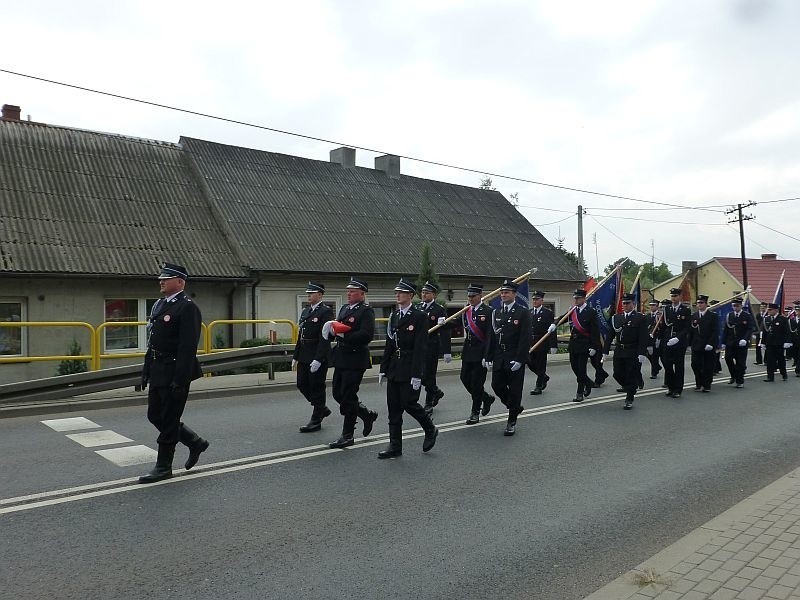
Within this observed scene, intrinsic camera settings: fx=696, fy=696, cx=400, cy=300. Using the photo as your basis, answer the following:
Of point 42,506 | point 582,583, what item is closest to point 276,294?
point 42,506

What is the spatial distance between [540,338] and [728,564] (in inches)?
365

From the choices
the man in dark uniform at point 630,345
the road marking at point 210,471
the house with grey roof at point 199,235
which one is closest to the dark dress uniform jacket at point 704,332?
the man in dark uniform at point 630,345

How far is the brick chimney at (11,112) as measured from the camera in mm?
21266

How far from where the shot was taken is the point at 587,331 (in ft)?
40.0

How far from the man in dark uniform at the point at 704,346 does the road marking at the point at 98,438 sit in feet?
34.0

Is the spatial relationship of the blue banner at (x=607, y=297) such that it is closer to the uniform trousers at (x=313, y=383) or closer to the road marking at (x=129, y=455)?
the uniform trousers at (x=313, y=383)

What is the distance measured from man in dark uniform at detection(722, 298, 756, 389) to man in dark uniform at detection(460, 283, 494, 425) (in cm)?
685

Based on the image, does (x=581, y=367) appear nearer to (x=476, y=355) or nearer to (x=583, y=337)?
(x=583, y=337)

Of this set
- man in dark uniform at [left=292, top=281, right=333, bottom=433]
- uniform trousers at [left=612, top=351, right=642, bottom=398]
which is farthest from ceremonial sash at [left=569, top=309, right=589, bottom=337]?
man in dark uniform at [left=292, top=281, right=333, bottom=433]

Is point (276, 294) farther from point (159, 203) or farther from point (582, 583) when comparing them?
point (582, 583)

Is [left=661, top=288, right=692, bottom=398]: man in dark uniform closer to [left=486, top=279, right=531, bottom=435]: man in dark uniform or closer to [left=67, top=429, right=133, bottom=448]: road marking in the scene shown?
[left=486, top=279, right=531, bottom=435]: man in dark uniform

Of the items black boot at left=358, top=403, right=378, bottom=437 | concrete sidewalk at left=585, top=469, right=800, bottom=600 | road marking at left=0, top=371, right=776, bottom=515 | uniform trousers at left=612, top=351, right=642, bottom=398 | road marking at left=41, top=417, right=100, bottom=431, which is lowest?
concrete sidewalk at left=585, top=469, right=800, bottom=600

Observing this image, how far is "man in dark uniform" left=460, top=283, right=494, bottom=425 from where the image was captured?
373 inches

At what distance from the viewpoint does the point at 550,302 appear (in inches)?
1144
